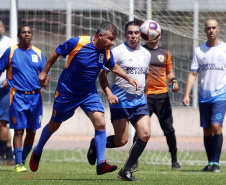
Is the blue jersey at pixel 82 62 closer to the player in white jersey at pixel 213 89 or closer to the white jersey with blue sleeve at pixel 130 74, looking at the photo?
the white jersey with blue sleeve at pixel 130 74

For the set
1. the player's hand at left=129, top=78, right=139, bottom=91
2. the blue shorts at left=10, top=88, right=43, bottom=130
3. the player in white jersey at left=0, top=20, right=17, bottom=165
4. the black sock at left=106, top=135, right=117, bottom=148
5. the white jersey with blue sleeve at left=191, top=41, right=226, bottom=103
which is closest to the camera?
the player's hand at left=129, top=78, right=139, bottom=91

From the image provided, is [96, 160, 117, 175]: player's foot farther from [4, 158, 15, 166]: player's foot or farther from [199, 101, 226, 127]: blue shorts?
[4, 158, 15, 166]: player's foot

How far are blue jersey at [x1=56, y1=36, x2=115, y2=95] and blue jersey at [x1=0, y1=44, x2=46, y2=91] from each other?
1.70m

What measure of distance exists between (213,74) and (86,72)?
2854 mm

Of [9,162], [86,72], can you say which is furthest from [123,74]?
[9,162]

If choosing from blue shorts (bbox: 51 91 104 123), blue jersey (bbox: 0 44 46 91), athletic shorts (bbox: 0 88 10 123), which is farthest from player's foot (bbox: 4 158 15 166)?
blue shorts (bbox: 51 91 104 123)

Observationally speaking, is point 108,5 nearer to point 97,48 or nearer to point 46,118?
point 97,48

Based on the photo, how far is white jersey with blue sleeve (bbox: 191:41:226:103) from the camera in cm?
962

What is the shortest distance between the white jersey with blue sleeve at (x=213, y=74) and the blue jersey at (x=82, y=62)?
100 inches

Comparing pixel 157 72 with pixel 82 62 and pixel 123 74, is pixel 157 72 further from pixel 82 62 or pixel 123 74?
pixel 82 62

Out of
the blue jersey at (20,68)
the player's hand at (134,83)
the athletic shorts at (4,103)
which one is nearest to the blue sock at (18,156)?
the blue jersey at (20,68)

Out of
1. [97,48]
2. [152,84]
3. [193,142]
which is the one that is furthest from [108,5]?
[193,142]

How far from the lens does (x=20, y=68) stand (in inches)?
363

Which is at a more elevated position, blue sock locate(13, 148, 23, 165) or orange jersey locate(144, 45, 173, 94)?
orange jersey locate(144, 45, 173, 94)
